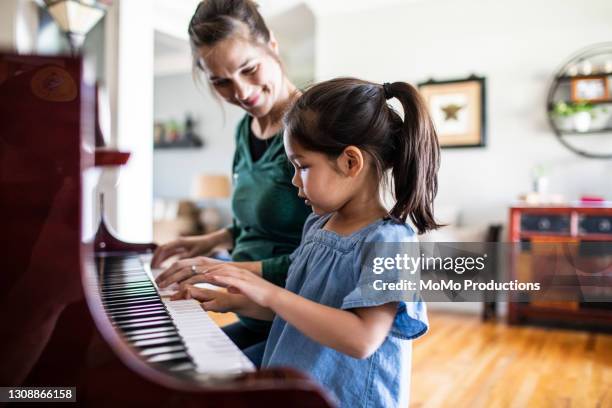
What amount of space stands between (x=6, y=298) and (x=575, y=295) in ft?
12.7

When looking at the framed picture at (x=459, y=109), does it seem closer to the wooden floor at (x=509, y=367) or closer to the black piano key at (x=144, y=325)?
the wooden floor at (x=509, y=367)

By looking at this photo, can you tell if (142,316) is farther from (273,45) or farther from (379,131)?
(273,45)

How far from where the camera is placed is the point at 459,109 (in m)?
4.42

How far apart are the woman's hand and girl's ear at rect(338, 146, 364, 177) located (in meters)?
0.68

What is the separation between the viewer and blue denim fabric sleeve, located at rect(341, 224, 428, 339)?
30.4 inches

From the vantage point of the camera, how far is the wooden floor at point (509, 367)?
2.39 m

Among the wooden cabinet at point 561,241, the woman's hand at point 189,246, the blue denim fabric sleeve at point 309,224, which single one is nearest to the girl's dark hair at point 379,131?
the blue denim fabric sleeve at point 309,224

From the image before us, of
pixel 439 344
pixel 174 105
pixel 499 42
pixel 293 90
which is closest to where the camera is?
pixel 293 90

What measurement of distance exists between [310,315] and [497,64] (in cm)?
412

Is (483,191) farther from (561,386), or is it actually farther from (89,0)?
(89,0)

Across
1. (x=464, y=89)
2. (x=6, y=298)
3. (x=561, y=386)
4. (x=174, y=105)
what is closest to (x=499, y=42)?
(x=464, y=89)

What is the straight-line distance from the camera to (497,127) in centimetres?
431

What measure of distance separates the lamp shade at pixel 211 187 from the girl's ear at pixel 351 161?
577cm

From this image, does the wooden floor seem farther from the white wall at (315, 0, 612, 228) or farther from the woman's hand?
the woman's hand
